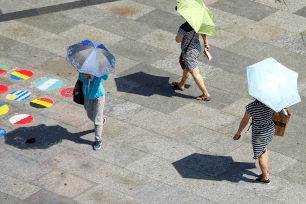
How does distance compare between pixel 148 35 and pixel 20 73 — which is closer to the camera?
pixel 20 73

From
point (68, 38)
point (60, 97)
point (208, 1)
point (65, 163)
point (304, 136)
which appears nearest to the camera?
point (65, 163)

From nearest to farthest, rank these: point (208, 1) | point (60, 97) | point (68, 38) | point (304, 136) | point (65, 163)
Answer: point (65, 163) < point (304, 136) < point (60, 97) < point (68, 38) < point (208, 1)

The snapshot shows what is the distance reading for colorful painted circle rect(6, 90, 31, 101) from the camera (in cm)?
1029

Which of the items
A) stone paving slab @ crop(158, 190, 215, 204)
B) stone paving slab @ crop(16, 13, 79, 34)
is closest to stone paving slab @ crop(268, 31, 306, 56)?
stone paving slab @ crop(16, 13, 79, 34)

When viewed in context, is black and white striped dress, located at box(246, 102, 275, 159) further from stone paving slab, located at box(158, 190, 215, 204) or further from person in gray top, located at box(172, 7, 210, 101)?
person in gray top, located at box(172, 7, 210, 101)

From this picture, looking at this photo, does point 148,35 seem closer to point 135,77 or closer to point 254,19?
point 135,77

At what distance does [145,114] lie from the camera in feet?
32.9

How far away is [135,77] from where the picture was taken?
11.3 m

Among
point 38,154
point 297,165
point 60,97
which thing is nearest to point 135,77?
point 60,97

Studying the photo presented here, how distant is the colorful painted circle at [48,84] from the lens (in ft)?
35.1

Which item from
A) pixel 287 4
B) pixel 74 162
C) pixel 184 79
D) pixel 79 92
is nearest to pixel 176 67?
pixel 184 79

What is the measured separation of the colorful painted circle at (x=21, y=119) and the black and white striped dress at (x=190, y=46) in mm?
3201

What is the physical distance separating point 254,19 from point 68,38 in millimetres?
5055

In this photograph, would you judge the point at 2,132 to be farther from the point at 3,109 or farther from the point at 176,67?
the point at 176,67
